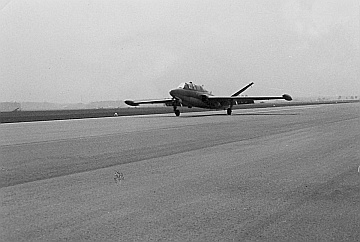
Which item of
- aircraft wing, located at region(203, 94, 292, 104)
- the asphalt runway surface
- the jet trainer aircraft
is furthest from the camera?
aircraft wing, located at region(203, 94, 292, 104)

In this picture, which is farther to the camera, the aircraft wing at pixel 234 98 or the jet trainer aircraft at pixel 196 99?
the aircraft wing at pixel 234 98

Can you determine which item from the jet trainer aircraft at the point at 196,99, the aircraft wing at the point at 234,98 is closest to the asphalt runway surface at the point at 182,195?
the jet trainer aircraft at the point at 196,99

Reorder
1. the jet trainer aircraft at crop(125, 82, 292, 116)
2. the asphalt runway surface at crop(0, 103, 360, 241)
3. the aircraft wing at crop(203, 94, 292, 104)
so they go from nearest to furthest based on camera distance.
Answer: the asphalt runway surface at crop(0, 103, 360, 241)
the jet trainer aircraft at crop(125, 82, 292, 116)
the aircraft wing at crop(203, 94, 292, 104)

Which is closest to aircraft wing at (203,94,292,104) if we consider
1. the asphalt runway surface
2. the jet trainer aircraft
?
the jet trainer aircraft

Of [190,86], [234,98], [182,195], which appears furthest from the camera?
[234,98]

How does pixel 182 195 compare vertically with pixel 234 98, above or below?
below

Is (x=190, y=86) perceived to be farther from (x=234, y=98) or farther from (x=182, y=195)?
(x=182, y=195)

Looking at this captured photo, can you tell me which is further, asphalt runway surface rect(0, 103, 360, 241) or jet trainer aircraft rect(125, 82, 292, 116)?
jet trainer aircraft rect(125, 82, 292, 116)

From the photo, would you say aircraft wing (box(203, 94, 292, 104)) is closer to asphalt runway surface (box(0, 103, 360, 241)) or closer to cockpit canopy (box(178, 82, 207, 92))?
cockpit canopy (box(178, 82, 207, 92))

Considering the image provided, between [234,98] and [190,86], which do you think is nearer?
[190,86]

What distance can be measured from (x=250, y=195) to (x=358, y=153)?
20.9 feet

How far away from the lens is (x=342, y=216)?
211 inches

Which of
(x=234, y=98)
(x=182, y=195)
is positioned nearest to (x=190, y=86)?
(x=234, y=98)

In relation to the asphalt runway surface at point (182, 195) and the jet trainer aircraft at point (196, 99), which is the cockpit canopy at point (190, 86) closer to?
the jet trainer aircraft at point (196, 99)
